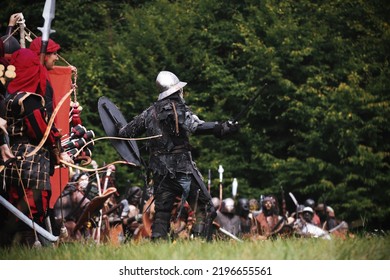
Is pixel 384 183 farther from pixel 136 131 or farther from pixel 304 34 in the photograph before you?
pixel 136 131

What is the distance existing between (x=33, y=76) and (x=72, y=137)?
44.7 inches

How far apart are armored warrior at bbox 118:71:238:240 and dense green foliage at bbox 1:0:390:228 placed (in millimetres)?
10755

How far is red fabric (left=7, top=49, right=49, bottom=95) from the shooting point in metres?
9.20

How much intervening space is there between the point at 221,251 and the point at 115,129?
2794mm

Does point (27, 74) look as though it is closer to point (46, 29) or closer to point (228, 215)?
point (46, 29)

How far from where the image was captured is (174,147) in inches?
401

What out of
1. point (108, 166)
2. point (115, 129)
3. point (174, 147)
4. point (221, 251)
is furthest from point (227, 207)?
point (221, 251)

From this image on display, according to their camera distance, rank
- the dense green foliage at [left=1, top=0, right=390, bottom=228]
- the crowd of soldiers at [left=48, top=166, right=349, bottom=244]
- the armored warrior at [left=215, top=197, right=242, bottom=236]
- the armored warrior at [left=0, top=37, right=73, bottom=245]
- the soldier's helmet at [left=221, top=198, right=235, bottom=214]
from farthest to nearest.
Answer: the dense green foliage at [left=1, top=0, right=390, bottom=228], the soldier's helmet at [left=221, top=198, right=235, bottom=214], the armored warrior at [left=215, top=197, right=242, bottom=236], the crowd of soldiers at [left=48, top=166, right=349, bottom=244], the armored warrior at [left=0, top=37, right=73, bottom=245]

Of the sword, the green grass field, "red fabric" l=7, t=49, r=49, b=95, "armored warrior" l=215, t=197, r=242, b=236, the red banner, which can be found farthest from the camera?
"armored warrior" l=215, t=197, r=242, b=236

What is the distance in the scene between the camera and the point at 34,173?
9172 mm

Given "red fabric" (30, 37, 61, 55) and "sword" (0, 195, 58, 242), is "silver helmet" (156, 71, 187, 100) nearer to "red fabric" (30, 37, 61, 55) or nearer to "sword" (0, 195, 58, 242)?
"red fabric" (30, 37, 61, 55)

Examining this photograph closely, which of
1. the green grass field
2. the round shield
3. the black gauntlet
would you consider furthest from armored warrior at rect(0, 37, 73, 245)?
the black gauntlet

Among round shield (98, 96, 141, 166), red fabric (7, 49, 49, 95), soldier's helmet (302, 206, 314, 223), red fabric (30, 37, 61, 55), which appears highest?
red fabric (30, 37, 61, 55)
